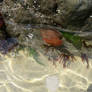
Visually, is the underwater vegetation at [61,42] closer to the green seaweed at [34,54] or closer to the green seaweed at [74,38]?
the green seaweed at [74,38]

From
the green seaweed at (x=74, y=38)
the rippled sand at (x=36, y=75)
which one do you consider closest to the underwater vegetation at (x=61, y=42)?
the green seaweed at (x=74, y=38)

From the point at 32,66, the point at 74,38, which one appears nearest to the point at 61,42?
the point at 74,38

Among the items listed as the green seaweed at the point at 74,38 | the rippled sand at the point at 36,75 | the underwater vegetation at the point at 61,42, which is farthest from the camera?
the green seaweed at the point at 74,38

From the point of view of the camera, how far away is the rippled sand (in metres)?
3.89

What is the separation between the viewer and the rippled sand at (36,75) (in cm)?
389

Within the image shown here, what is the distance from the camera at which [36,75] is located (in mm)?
4035

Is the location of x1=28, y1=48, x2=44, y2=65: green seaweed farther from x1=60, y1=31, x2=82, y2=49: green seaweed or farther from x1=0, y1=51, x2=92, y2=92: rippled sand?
x1=60, y1=31, x2=82, y2=49: green seaweed

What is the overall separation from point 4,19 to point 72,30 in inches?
71.9

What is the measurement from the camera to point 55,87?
3887 mm

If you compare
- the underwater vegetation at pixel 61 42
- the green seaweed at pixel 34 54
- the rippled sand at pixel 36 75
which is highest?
the underwater vegetation at pixel 61 42

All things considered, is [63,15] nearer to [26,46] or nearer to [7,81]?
[26,46]

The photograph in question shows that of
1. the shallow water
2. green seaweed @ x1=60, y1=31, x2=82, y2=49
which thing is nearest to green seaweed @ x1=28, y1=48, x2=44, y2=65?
the shallow water

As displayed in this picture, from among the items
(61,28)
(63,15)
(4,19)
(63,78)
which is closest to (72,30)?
(61,28)

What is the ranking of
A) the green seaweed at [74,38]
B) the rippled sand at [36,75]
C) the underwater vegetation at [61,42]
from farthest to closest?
the green seaweed at [74,38]
the underwater vegetation at [61,42]
the rippled sand at [36,75]
